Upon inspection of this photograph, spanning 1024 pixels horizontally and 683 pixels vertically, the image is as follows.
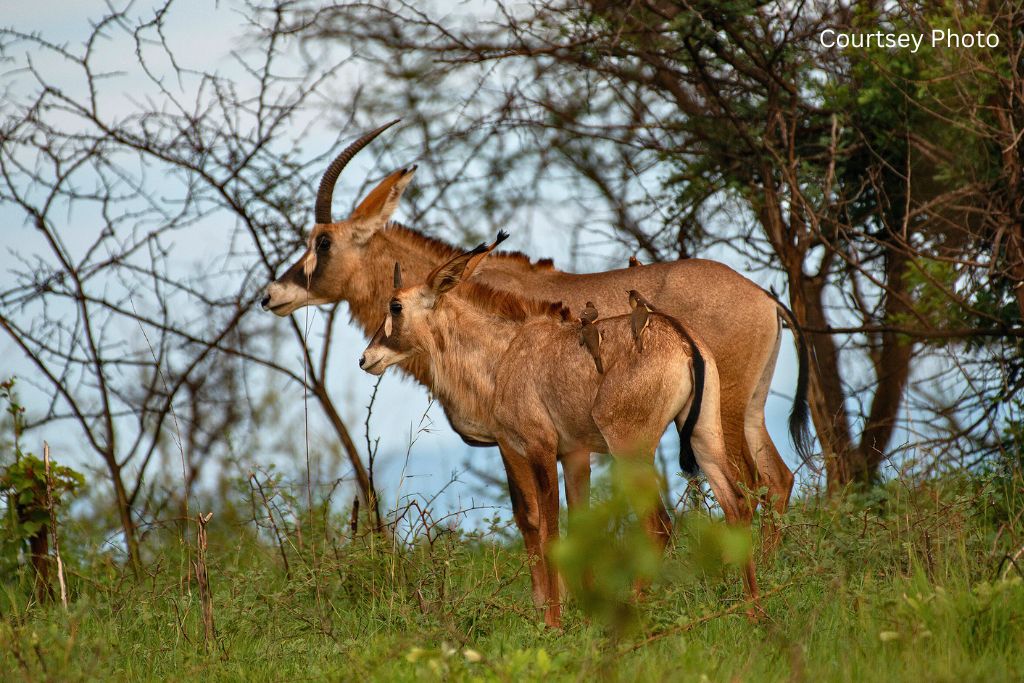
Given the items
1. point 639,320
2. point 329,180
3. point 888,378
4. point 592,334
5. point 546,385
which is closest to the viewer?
point 639,320

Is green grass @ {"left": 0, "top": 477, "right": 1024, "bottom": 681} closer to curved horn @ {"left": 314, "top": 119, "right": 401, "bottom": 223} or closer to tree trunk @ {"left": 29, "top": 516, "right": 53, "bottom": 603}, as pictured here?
tree trunk @ {"left": 29, "top": 516, "right": 53, "bottom": 603}

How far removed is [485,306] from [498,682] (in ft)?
9.74

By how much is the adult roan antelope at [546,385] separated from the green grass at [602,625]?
0.35 m

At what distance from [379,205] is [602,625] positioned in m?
4.38

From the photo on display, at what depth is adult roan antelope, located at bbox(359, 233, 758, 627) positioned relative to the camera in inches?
240

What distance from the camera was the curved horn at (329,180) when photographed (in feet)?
30.2

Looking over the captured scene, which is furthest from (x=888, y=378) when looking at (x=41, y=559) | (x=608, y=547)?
(x=608, y=547)

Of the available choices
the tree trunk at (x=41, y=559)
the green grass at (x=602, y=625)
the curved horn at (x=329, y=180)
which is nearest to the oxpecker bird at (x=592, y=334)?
the green grass at (x=602, y=625)

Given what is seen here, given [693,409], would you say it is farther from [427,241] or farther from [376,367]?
[427,241]

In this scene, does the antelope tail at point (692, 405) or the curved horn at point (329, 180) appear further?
the curved horn at point (329, 180)

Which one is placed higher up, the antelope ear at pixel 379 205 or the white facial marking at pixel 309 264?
the antelope ear at pixel 379 205

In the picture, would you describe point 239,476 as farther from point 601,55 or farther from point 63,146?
point 601,55

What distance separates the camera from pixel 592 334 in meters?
6.27

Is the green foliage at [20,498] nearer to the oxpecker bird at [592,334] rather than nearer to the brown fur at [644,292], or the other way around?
the brown fur at [644,292]
